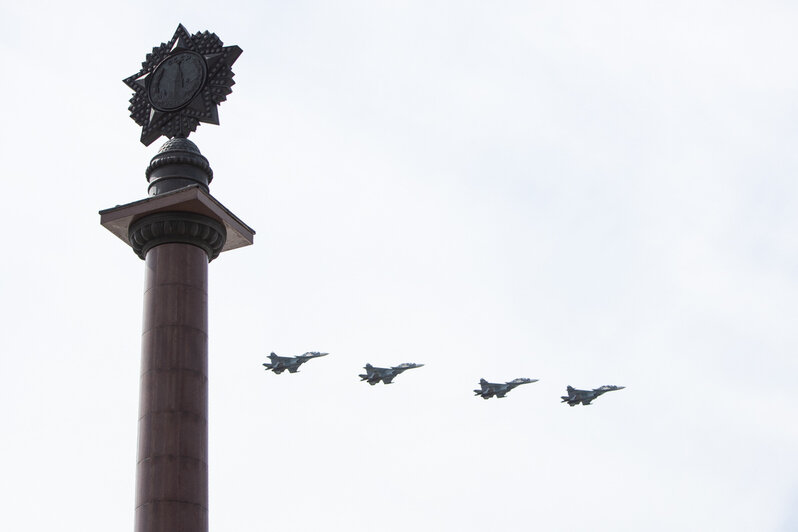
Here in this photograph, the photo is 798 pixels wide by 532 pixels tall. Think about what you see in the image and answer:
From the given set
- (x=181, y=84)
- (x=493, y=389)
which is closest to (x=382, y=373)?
(x=493, y=389)

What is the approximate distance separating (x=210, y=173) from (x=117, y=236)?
3453mm


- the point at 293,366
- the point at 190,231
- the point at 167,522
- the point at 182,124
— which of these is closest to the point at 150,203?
the point at 190,231

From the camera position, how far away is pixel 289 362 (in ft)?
185

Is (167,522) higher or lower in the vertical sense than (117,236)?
lower

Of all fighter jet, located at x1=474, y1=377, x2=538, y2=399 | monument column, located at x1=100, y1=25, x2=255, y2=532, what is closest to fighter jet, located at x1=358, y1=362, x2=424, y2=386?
fighter jet, located at x1=474, y1=377, x2=538, y2=399

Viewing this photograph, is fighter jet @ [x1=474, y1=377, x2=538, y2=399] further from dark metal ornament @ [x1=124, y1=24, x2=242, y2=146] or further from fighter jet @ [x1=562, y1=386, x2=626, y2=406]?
dark metal ornament @ [x1=124, y1=24, x2=242, y2=146]

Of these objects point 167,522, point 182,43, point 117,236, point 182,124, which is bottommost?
point 167,522

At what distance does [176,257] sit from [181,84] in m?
6.78

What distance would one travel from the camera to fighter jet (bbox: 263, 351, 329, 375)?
2212 inches

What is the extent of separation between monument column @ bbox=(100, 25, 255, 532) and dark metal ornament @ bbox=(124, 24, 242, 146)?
1.3 inches

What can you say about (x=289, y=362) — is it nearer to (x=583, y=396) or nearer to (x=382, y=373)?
(x=382, y=373)

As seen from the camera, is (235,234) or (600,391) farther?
(600,391)

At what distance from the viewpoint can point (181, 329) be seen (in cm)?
3114

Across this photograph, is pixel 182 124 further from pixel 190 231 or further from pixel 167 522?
pixel 167 522
